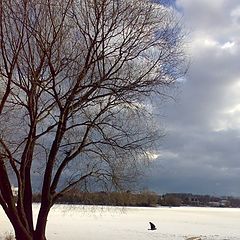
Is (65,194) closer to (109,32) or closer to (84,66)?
(84,66)

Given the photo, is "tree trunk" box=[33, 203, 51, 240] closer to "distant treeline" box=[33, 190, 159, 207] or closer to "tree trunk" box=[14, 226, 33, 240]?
"tree trunk" box=[14, 226, 33, 240]

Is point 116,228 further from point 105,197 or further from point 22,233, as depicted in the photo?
point 22,233

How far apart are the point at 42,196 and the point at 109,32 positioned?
4.53 meters

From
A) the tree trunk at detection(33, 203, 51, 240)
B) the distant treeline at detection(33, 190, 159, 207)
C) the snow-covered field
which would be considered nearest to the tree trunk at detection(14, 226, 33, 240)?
the tree trunk at detection(33, 203, 51, 240)

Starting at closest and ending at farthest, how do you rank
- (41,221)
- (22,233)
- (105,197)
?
(22,233) < (41,221) < (105,197)

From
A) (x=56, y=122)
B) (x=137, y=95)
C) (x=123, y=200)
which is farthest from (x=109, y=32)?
(x=123, y=200)

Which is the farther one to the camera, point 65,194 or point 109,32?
point 65,194

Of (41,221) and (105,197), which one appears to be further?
(105,197)

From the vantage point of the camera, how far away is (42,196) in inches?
482

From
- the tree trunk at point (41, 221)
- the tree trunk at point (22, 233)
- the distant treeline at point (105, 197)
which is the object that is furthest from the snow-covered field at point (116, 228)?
the tree trunk at point (22, 233)

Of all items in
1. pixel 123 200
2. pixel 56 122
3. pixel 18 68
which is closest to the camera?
pixel 18 68

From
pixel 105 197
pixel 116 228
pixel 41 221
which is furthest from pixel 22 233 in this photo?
pixel 116 228

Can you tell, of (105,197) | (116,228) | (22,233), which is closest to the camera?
(22,233)

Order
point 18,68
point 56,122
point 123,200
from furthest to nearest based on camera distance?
point 123,200 → point 56,122 → point 18,68
